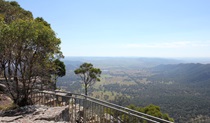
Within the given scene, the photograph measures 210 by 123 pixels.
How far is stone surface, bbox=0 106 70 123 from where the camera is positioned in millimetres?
7098

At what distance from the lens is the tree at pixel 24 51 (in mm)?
8336

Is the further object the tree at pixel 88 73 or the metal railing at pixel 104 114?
the tree at pixel 88 73

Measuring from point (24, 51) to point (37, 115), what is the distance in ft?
9.65

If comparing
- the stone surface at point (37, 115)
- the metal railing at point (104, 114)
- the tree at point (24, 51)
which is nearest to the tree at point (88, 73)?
the tree at point (24, 51)

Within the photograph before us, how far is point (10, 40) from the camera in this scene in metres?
8.44

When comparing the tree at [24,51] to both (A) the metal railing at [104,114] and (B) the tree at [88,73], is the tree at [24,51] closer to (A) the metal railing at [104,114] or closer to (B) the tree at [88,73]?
(A) the metal railing at [104,114]

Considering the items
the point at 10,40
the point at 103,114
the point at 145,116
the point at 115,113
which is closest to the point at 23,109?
the point at 10,40

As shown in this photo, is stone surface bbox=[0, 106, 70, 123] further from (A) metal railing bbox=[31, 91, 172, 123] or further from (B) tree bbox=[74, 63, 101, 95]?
(B) tree bbox=[74, 63, 101, 95]

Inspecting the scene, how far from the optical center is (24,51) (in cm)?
886

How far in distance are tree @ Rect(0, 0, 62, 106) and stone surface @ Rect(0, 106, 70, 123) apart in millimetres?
1238

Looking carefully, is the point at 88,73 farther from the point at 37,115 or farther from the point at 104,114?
the point at 104,114

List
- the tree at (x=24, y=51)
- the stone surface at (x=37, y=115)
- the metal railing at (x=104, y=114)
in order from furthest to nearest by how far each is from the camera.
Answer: the tree at (x=24, y=51) → the stone surface at (x=37, y=115) → the metal railing at (x=104, y=114)

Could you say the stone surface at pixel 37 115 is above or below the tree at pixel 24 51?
below

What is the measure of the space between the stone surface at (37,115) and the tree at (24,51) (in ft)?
4.06
